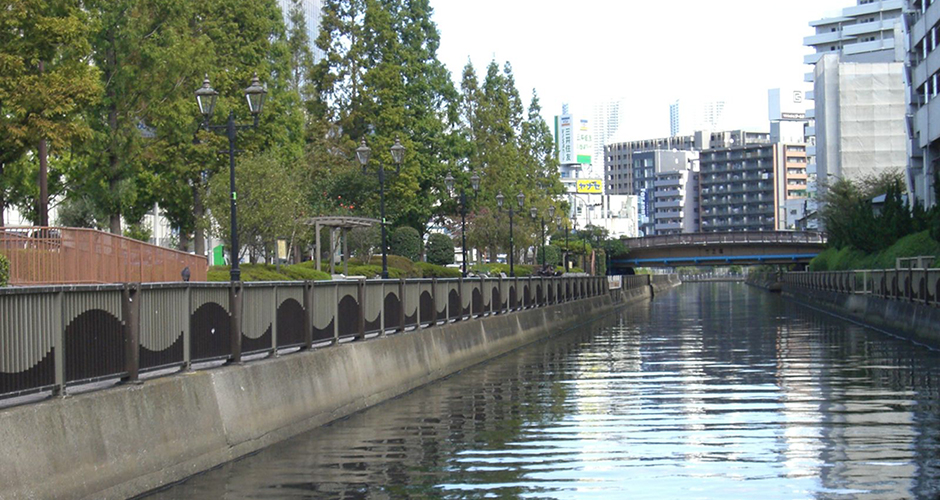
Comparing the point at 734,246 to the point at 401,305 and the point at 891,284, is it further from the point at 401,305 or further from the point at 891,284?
the point at 401,305

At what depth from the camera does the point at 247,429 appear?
1401 centimetres

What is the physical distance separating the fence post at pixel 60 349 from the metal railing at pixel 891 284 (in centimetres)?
2750

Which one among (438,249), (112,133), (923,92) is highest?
(923,92)

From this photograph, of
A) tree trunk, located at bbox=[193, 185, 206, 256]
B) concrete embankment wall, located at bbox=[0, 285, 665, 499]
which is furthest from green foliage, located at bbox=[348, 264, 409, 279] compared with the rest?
concrete embankment wall, located at bbox=[0, 285, 665, 499]

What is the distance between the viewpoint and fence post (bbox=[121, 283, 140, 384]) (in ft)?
39.7

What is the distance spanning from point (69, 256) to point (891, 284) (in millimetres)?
26800

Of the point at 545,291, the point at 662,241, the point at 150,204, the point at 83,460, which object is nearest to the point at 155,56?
the point at 150,204

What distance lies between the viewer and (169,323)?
13.3 metres

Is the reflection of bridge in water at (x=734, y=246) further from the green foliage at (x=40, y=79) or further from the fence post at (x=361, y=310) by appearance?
the fence post at (x=361, y=310)

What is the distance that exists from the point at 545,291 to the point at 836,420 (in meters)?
30.5

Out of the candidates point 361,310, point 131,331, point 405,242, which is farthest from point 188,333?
point 405,242

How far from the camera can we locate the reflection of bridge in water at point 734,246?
13138cm

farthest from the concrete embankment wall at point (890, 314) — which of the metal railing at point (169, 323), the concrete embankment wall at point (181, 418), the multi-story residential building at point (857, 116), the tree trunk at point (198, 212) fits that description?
the multi-story residential building at point (857, 116)

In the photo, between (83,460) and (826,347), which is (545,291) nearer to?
(826,347)
